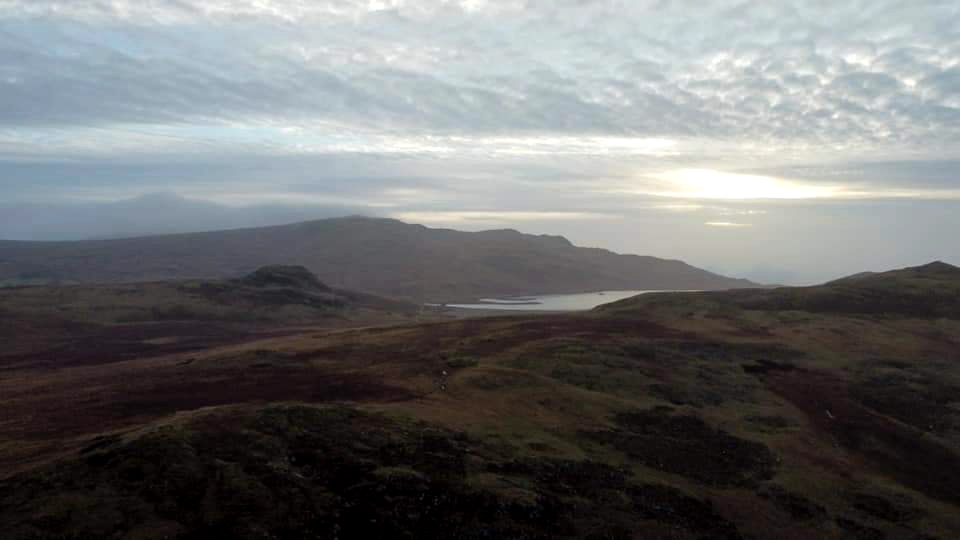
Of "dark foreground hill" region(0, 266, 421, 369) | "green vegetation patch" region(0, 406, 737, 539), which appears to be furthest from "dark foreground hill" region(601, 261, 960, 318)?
"green vegetation patch" region(0, 406, 737, 539)

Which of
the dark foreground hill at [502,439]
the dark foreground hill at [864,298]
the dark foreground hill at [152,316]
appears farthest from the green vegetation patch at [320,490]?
the dark foreground hill at [864,298]

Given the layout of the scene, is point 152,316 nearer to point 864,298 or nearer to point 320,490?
point 320,490

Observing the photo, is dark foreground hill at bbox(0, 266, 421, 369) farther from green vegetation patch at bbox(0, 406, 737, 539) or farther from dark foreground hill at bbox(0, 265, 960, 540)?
green vegetation patch at bbox(0, 406, 737, 539)

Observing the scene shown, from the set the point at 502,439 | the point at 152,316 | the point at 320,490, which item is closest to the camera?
the point at 320,490

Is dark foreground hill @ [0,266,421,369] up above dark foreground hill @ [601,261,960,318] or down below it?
below

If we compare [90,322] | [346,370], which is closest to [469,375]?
[346,370]

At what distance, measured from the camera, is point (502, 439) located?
1812 inches

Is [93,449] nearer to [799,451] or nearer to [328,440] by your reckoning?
[328,440]

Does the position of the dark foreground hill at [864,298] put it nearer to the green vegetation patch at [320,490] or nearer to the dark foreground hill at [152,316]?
the dark foreground hill at [152,316]

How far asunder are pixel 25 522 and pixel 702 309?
327 ft

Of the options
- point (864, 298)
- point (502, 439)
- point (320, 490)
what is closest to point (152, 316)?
point (502, 439)

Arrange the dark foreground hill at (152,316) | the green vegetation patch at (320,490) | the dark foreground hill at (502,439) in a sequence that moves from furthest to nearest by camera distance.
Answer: the dark foreground hill at (152,316), the dark foreground hill at (502,439), the green vegetation patch at (320,490)

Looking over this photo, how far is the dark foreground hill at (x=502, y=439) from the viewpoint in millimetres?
32094

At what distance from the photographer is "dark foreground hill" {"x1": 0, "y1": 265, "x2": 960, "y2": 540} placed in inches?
1264
